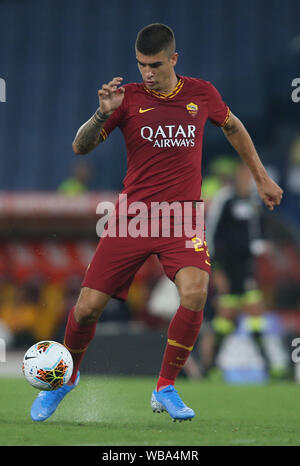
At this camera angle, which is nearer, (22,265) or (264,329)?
(264,329)

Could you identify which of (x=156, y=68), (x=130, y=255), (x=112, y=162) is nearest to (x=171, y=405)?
(x=130, y=255)

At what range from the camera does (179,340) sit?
16.0 feet

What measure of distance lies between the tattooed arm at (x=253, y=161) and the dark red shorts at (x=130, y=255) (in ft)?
1.81

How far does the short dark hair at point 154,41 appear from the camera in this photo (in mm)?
4680

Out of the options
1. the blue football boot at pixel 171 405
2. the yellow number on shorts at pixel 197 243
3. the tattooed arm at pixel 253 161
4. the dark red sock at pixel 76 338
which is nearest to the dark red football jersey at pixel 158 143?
the yellow number on shorts at pixel 197 243

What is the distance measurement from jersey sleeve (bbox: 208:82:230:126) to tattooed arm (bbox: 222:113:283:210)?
5 cm

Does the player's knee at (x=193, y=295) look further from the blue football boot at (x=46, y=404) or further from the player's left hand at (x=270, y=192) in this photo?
the blue football boot at (x=46, y=404)

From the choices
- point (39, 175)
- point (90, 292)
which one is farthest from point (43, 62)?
point (90, 292)

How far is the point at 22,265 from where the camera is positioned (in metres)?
11.5

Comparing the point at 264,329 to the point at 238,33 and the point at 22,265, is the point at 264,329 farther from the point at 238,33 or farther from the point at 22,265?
the point at 238,33

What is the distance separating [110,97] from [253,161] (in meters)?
1.06

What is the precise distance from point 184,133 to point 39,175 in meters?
12.5

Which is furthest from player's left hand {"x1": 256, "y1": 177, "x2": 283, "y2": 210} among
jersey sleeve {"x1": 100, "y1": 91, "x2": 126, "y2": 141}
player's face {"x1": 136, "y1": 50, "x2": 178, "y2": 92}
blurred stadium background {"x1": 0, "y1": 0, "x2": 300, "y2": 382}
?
blurred stadium background {"x1": 0, "y1": 0, "x2": 300, "y2": 382}

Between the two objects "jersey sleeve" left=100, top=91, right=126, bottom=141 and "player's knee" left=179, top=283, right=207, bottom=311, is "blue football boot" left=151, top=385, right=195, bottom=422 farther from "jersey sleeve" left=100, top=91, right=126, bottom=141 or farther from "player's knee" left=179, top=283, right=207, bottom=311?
"jersey sleeve" left=100, top=91, right=126, bottom=141
